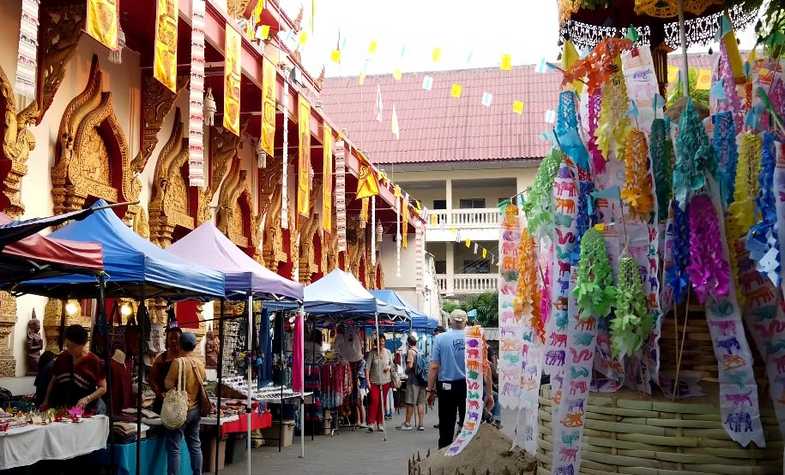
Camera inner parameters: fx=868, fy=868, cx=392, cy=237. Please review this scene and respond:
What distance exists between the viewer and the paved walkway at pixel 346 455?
1090 cm

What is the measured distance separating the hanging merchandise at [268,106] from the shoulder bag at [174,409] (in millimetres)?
6345

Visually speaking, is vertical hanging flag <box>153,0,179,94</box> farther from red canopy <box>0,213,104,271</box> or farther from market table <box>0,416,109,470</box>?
market table <box>0,416,109,470</box>

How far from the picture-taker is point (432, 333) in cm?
2655

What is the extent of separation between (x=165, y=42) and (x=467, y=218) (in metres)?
27.4

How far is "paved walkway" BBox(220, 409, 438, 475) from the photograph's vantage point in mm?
10898

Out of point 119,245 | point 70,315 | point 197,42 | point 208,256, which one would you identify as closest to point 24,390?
point 70,315

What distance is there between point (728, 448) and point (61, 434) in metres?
5.03

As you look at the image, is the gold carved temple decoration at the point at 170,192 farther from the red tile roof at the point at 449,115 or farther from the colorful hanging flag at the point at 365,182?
the red tile roof at the point at 449,115

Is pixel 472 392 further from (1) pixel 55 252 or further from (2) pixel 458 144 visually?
(2) pixel 458 144

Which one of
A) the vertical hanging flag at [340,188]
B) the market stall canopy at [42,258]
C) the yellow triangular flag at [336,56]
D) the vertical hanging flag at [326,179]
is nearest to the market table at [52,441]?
the market stall canopy at [42,258]

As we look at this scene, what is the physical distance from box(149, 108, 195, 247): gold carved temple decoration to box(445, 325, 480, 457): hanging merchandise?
25.2ft

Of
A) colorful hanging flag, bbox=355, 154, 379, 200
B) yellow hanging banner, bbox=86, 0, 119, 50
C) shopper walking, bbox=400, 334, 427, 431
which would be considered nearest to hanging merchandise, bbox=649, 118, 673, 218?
yellow hanging banner, bbox=86, 0, 119, 50

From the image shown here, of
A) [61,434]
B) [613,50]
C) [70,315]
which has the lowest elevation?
[61,434]

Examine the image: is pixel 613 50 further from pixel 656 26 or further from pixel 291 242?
pixel 291 242
